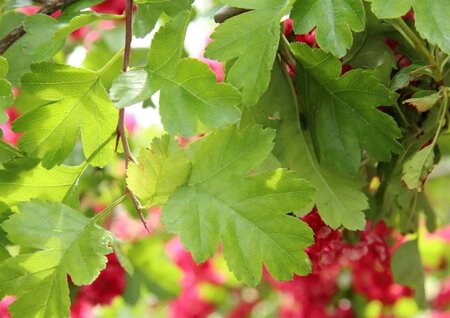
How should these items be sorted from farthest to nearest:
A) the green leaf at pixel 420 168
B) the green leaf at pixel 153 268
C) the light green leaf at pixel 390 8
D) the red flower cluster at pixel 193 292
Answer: the red flower cluster at pixel 193 292
the green leaf at pixel 153 268
the green leaf at pixel 420 168
the light green leaf at pixel 390 8

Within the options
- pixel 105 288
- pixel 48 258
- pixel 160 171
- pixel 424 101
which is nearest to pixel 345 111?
pixel 424 101

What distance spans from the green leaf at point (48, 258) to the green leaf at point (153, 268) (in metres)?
0.90

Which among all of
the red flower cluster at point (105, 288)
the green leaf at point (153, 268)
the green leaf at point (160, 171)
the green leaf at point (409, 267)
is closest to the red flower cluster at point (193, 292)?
the green leaf at point (153, 268)

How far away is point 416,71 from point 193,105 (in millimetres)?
210

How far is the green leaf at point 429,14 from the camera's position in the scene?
0.62m

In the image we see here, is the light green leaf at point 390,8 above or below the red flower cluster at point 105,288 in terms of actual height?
above

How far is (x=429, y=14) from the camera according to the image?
2.03ft

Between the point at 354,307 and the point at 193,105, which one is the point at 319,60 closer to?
the point at 193,105

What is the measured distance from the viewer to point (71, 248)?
65 centimetres

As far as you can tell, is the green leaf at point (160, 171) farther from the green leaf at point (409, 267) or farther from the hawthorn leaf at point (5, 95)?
the green leaf at point (409, 267)

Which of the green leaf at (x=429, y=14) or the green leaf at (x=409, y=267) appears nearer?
the green leaf at (x=429, y=14)

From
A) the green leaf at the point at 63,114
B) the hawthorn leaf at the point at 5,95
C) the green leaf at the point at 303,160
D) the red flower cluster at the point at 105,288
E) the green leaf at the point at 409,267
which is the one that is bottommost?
the red flower cluster at the point at 105,288

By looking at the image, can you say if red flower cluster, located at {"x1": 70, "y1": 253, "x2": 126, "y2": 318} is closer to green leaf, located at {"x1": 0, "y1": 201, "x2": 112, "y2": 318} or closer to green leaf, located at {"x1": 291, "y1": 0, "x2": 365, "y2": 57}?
green leaf, located at {"x1": 0, "y1": 201, "x2": 112, "y2": 318}

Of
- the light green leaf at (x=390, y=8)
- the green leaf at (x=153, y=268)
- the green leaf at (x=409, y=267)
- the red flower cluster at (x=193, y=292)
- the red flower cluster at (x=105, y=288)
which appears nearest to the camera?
the light green leaf at (x=390, y=8)
